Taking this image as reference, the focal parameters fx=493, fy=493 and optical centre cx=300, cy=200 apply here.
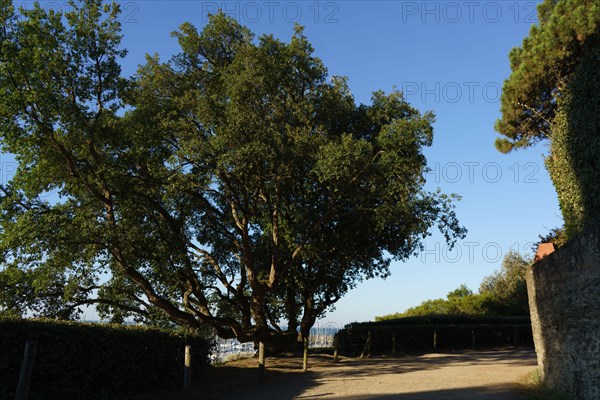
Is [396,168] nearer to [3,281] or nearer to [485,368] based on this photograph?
[485,368]

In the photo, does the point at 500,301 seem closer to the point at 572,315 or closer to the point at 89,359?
the point at 572,315

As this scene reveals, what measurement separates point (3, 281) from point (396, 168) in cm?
1391

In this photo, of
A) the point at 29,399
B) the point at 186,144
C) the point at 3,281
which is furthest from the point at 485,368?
the point at 3,281

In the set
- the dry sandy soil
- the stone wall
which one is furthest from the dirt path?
the stone wall

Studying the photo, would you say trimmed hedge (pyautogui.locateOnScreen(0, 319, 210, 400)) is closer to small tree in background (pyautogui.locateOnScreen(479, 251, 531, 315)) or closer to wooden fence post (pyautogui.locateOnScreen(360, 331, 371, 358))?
wooden fence post (pyautogui.locateOnScreen(360, 331, 371, 358))

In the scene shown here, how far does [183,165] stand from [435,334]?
18.2 metres

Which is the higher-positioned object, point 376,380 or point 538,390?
point 538,390

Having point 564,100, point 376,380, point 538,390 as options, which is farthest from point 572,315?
point 376,380

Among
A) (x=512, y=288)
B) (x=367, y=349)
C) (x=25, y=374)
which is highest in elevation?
(x=512, y=288)

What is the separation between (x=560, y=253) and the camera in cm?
1002

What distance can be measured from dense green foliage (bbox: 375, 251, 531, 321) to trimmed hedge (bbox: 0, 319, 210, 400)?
26436mm

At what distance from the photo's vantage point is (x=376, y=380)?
50.0 feet

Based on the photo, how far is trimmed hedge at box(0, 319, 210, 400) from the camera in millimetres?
9031

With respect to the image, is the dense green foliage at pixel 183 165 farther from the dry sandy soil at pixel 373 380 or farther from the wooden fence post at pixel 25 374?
the wooden fence post at pixel 25 374
